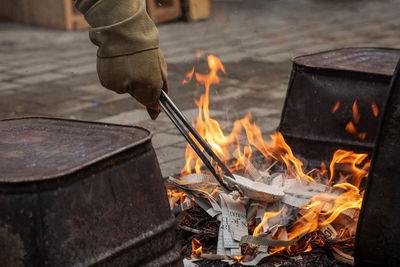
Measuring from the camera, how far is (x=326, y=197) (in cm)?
264

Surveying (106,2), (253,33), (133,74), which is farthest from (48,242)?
(253,33)

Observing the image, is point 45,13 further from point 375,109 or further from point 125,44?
point 125,44

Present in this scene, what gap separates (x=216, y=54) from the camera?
6.99 meters

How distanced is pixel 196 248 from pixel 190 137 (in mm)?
440

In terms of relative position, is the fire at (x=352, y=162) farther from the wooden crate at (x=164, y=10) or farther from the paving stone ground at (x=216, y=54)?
the wooden crate at (x=164, y=10)

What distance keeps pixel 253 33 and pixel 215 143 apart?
17.7 ft

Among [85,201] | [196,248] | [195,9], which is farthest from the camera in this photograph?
[195,9]

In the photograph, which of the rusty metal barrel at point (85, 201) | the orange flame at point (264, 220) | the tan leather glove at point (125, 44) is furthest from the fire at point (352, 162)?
the rusty metal barrel at point (85, 201)

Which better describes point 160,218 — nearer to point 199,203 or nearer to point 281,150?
point 199,203

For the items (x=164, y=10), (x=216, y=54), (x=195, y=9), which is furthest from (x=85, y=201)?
(x=195, y=9)

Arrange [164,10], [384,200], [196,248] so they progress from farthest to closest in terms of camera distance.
Answer: [164,10] < [196,248] < [384,200]

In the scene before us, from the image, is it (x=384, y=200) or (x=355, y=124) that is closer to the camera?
(x=384, y=200)

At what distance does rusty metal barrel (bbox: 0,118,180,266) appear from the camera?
179cm

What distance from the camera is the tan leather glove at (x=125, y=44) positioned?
7.56 ft
